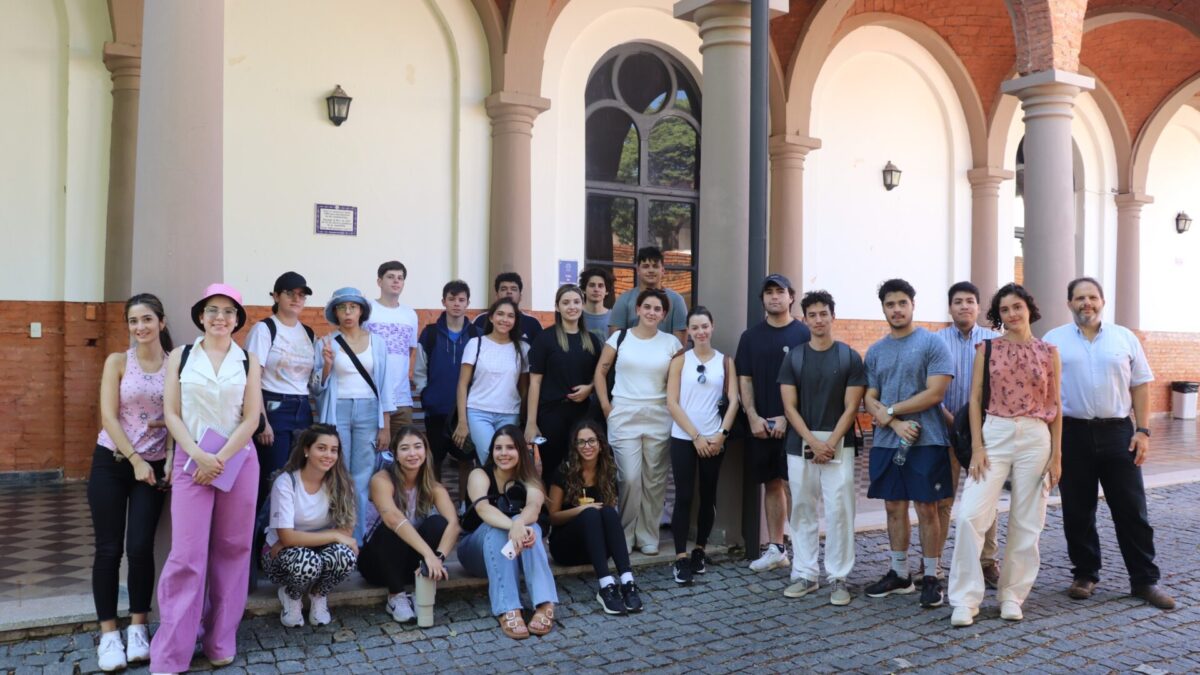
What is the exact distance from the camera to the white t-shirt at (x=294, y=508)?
481 centimetres

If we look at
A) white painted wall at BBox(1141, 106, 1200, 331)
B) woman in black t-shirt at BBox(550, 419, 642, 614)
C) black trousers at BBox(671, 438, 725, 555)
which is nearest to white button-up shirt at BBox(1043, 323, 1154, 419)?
black trousers at BBox(671, 438, 725, 555)

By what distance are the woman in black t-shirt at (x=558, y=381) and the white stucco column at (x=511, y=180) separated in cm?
378

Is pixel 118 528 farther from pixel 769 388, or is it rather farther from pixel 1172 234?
pixel 1172 234

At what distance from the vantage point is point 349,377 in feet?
18.1

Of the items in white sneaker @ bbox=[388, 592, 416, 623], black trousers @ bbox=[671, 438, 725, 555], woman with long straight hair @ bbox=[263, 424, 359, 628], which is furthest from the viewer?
black trousers @ bbox=[671, 438, 725, 555]

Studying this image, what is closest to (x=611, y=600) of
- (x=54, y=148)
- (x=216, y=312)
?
(x=216, y=312)

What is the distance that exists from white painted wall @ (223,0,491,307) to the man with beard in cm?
542

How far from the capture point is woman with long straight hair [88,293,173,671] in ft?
14.2

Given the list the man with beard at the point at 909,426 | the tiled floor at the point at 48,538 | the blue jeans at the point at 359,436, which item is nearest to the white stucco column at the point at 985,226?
the tiled floor at the point at 48,538

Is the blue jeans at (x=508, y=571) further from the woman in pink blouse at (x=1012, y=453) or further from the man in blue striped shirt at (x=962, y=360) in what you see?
the man in blue striped shirt at (x=962, y=360)

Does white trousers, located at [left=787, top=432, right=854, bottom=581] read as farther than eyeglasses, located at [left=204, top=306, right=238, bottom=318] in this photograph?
Yes

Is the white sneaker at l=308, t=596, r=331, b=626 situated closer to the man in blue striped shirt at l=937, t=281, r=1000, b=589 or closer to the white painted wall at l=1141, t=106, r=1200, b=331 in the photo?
the man in blue striped shirt at l=937, t=281, r=1000, b=589

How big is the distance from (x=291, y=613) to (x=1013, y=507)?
13.2 feet

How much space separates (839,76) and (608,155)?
154 inches
